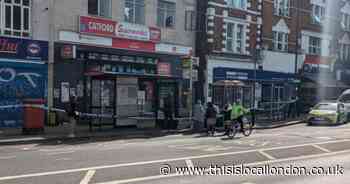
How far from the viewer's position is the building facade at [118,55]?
77.2ft

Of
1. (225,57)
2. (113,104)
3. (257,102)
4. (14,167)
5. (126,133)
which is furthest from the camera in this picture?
(257,102)

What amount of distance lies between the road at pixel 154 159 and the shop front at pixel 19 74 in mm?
4882

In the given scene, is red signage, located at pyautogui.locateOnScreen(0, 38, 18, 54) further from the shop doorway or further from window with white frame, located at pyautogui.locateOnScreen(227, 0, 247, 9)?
window with white frame, located at pyautogui.locateOnScreen(227, 0, 247, 9)

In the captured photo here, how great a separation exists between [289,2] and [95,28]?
1952 cm

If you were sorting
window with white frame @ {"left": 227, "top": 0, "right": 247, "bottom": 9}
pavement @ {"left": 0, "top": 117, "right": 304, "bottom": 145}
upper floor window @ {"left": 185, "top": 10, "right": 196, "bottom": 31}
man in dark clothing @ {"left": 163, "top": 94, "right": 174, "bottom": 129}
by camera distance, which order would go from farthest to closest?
window with white frame @ {"left": 227, "top": 0, "right": 247, "bottom": 9} → upper floor window @ {"left": 185, "top": 10, "right": 196, "bottom": 31} → man in dark clothing @ {"left": 163, "top": 94, "right": 174, "bottom": 129} → pavement @ {"left": 0, "top": 117, "right": 304, "bottom": 145}

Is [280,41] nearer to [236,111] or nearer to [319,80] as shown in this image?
[319,80]

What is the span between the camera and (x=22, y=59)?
21906 millimetres

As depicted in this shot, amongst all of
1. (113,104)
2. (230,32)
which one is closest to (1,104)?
(113,104)

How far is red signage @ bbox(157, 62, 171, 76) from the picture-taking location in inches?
1115

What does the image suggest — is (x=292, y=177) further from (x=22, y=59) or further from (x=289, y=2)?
(x=289, y=2)

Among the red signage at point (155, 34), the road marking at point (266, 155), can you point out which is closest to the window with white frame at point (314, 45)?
the red signage at point (155, 34)

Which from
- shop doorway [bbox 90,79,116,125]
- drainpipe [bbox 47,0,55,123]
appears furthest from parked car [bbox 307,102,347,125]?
drainpipe [bbox 47,0,55,123]

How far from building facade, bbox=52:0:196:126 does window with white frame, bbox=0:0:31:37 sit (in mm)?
1320

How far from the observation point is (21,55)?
71.8 ft
